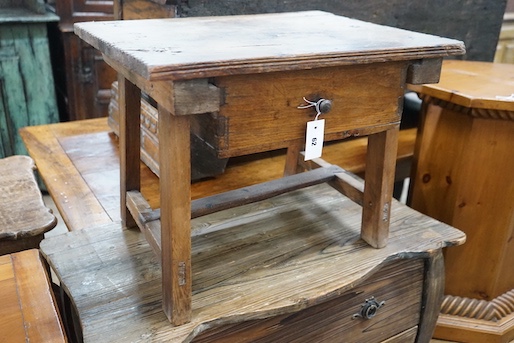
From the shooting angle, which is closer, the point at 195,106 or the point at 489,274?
the point at 195,106

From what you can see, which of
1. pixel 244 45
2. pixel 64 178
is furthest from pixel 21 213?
pixel 244 45

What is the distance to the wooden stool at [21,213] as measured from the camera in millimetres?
1041

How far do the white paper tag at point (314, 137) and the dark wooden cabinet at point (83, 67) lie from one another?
181 cm

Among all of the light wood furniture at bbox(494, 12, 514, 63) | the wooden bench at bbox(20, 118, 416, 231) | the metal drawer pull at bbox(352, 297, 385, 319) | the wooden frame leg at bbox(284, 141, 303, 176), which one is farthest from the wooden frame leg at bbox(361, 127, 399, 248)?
the light wood furniture at bbox(494, 12, 514, 63)

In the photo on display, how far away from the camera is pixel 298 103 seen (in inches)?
32.9

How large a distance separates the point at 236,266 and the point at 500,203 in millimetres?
778

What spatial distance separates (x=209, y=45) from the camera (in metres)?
0.82

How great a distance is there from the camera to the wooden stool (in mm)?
1041

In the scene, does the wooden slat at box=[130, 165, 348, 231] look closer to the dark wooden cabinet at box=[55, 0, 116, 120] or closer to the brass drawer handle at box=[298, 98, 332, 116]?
the brass drawer handle at box=[298, 98, 332, 116]

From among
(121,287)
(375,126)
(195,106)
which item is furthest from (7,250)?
(375,126)

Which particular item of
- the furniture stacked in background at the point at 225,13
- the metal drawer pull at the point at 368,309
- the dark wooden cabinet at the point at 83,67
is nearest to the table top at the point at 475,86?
the furniture stacked in background at the point at 225,13

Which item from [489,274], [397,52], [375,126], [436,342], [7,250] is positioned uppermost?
[397,52]

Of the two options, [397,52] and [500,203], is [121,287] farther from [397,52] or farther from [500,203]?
[500,203]

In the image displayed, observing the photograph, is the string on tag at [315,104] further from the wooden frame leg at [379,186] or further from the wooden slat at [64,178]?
the wooden slat at [64,178]
